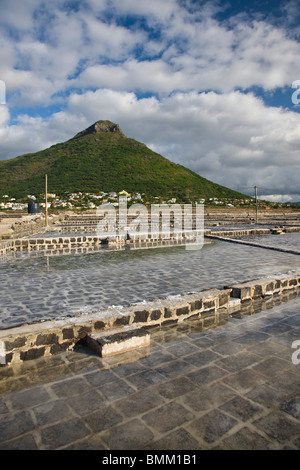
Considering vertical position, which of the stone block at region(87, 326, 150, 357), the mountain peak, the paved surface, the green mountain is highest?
the mountain peak

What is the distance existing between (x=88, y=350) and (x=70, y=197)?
5831 cm

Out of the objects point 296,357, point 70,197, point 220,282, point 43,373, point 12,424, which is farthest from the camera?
point 70,197

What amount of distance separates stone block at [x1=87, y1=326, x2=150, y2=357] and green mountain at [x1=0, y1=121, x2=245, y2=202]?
6190 cm

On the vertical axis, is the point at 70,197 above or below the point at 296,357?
above

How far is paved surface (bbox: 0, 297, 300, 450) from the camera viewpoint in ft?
8.13

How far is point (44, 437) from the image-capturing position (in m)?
2.51

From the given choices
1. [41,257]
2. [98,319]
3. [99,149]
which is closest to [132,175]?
[99,149]

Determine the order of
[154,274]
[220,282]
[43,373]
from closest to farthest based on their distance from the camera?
[43,373], [220,282], [154,274]

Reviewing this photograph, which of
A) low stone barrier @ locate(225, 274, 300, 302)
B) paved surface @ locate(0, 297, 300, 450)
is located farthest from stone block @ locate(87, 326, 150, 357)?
low stone barrier @ locate(225, 274, 300, 302)

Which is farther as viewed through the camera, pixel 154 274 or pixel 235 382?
pixel 154 274

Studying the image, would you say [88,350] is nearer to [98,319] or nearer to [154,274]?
[98,319]

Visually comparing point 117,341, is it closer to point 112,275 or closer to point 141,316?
point 141,316

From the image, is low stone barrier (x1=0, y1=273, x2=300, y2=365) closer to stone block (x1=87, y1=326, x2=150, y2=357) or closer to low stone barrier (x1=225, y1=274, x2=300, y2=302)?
low stone barrier (x1=225, y1=274, x2=300, y2=302)

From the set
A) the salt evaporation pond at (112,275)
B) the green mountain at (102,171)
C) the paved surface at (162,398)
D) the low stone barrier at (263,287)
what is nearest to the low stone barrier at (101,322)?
the paved surface at (162,398)
